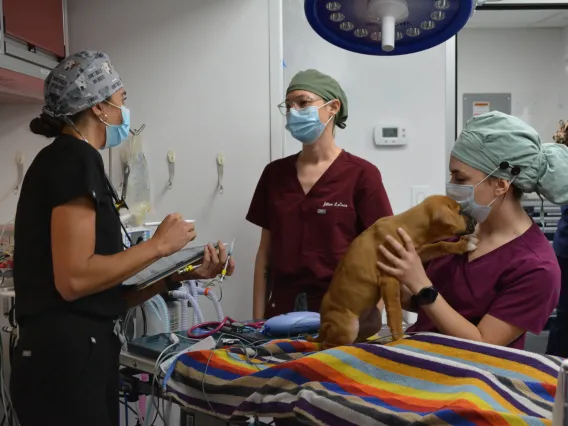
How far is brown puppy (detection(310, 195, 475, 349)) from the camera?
1184 mm

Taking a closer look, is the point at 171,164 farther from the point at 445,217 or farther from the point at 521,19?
the point at 521,19

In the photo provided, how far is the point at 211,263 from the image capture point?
1.52 metres

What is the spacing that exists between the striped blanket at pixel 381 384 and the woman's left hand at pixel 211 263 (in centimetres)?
36

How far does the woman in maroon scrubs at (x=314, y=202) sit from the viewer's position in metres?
1.82

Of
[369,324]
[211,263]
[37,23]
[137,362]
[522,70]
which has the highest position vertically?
[522,70]

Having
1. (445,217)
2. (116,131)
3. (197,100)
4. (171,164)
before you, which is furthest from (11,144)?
(445,217)

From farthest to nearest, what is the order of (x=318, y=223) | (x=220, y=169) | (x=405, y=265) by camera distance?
(x=220, y=169) → (x=318, y=223) → (x=405, y=265)

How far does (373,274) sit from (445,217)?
8.1 inches

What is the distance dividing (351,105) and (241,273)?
3.04 feet

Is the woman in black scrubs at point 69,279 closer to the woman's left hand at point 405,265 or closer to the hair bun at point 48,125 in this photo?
the hair bun at point 48,125

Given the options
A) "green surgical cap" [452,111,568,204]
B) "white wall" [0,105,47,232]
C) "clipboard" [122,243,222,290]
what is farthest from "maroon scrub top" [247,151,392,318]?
"white wall" [0,105,47,232]

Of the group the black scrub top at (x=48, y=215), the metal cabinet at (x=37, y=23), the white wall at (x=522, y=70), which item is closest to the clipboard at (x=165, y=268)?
the black scrub top at (x=48, y=215)

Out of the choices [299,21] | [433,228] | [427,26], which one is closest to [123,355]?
[433,228]

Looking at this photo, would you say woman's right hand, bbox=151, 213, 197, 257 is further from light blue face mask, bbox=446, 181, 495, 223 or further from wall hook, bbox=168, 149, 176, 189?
wall hook, bbox=168, 149, 176, 189
